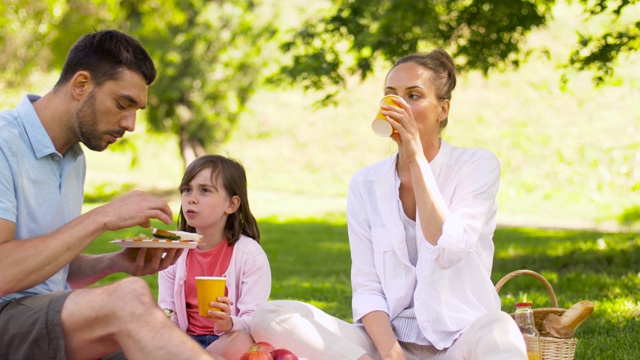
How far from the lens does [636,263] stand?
8445 millimetres

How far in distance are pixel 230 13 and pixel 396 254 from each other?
17.2 meters

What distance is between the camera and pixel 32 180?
332cm

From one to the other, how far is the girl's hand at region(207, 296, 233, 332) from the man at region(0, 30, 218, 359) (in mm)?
288

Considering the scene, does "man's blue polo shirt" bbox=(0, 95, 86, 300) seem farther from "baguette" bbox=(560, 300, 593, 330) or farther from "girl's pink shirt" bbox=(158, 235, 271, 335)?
"baguette" bbox=(560, 300, 593, 330)

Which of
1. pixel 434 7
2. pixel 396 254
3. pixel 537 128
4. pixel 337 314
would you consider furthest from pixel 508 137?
pixel 396 254

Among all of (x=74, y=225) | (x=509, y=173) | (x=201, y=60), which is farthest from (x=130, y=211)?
(x=201, y=60)

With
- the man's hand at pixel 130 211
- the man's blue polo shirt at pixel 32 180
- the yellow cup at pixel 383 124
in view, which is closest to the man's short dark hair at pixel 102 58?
the man's blue polo shirt at pixel 32 180

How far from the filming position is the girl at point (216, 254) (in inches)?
169

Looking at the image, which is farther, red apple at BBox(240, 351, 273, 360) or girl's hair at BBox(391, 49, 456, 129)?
girl's hair at BBox(391, 49, 456, 129)

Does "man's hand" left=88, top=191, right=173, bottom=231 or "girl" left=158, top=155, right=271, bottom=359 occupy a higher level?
"man's hand" left=88, top=191, right=173, bottom=231

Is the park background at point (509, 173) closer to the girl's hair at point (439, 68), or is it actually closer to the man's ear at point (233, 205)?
the girl's hair at point (439, 68)

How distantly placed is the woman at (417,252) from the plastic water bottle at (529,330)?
0.39 ft

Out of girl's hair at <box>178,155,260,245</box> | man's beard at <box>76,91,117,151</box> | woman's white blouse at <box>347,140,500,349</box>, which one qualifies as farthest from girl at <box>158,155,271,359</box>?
man's beard at <box>76,91,117,151</box>

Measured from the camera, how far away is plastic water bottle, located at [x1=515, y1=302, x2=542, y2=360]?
12.2 ft
